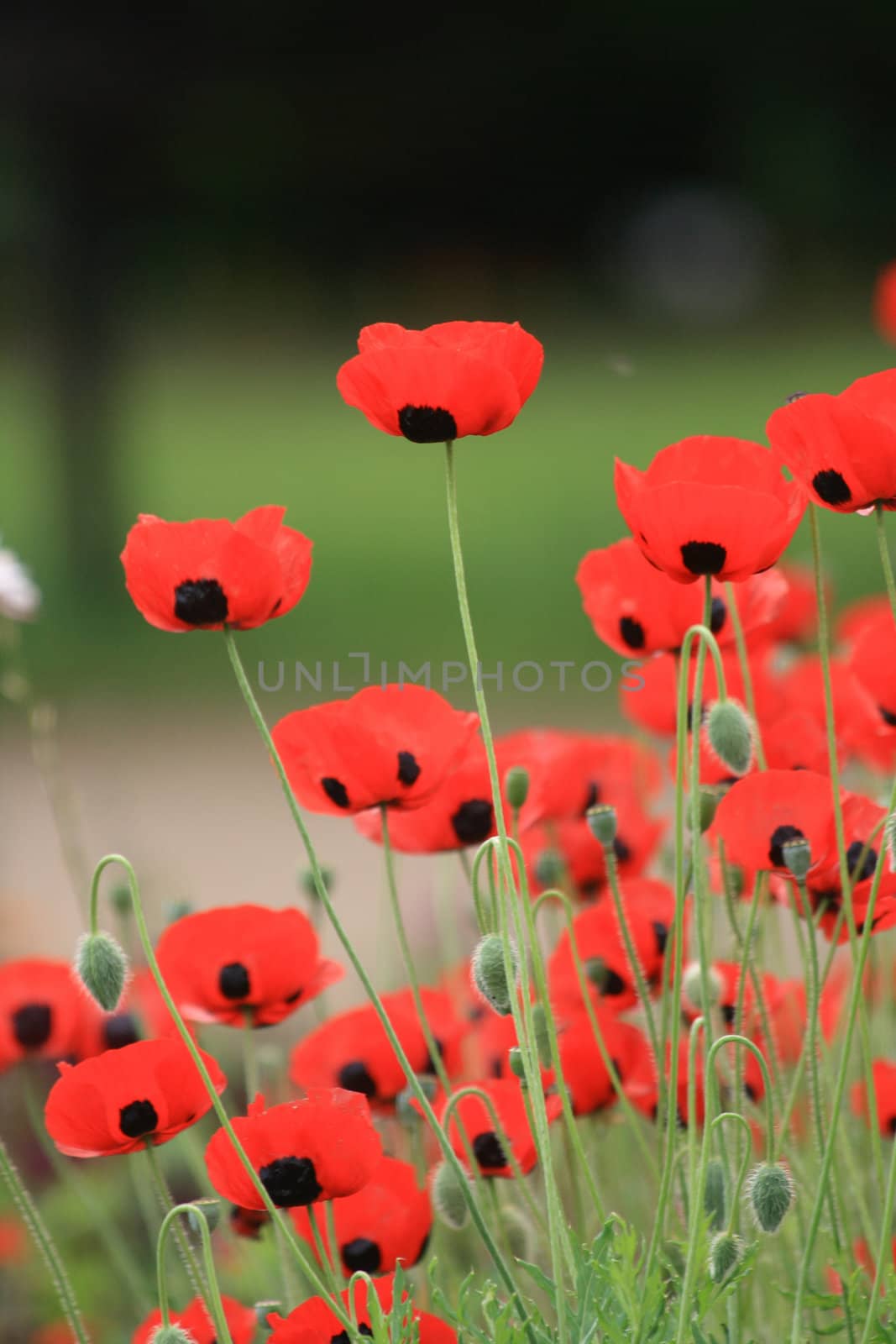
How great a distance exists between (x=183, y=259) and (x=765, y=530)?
49.8 ft

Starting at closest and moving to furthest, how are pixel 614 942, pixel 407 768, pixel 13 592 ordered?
pixel 407 768
pixel 614 942
pixel 13 592

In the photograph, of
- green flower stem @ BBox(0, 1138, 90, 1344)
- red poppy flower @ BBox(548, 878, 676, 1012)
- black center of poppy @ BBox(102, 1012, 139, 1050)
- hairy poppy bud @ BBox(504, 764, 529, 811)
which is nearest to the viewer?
green flower stem @ BBox(0, 1138, 90, 1344)

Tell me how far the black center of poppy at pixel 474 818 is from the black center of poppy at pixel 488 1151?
0.21 meters

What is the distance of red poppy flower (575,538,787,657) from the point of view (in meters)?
1.24

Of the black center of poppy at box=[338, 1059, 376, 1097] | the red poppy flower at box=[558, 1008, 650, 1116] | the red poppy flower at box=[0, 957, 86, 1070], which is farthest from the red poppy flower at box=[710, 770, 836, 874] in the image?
the red poppy flower at box=[0, 957, 86, 1070]

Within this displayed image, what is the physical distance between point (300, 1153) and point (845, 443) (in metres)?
0.51

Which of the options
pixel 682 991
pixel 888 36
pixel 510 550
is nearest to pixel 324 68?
pixel 510 550

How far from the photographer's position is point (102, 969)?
1100 millimetres

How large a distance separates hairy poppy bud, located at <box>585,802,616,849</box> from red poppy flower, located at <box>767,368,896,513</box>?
254mm

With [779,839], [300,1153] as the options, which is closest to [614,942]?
[779,839]

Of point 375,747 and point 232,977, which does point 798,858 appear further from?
point 232,977

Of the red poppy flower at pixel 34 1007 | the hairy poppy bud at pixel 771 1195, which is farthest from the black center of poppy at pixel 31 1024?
the hairy poppy bud at pixel 771 1195

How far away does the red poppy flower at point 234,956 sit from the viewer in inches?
48.7

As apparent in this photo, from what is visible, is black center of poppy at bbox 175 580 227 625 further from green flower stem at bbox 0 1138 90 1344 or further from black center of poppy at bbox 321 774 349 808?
green flower stem at bbox 0 1138 90 1344
